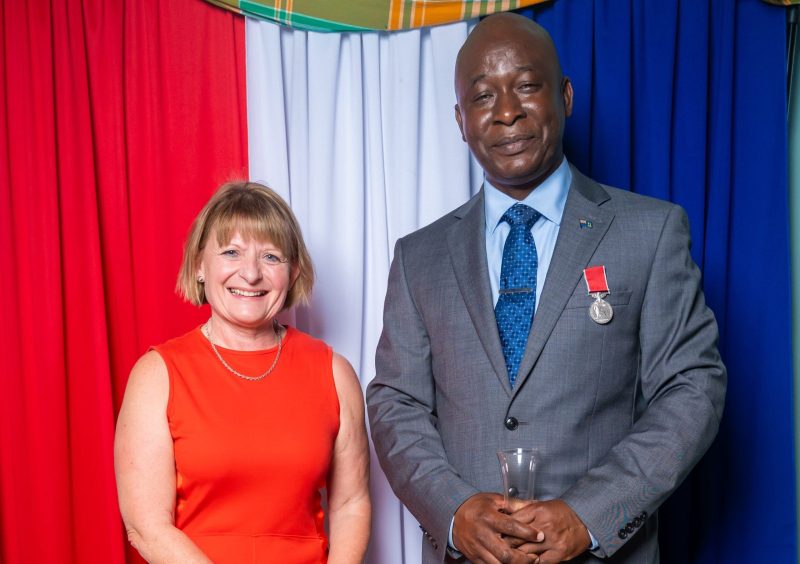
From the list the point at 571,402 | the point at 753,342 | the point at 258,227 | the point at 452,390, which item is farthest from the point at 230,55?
the point at 753,342

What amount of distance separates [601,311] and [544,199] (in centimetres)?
33

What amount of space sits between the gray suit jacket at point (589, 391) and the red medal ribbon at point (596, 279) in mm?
18

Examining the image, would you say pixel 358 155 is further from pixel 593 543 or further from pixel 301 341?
pixel 593 543

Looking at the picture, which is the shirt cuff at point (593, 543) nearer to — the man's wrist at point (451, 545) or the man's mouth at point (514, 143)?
the man's wrist at point (451, 545)

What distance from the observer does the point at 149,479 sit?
203 centimetres

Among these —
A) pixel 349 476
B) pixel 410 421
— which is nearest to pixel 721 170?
pixel 410 421

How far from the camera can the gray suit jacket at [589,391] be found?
1.75m

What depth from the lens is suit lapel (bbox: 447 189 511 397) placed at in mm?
1906

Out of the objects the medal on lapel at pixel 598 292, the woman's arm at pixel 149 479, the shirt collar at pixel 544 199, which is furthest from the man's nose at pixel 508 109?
the woman's arm at pixel 149 479

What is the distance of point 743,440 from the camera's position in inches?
102

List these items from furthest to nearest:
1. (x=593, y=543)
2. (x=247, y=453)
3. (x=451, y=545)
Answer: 1. (x=247, y=453)
2. (x=451, y=545)
3. (x=593, y=543)

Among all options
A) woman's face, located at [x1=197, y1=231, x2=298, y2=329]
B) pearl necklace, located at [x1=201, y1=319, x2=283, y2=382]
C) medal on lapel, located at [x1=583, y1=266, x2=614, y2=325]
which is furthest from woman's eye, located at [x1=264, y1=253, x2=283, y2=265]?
medal on lapel, located at [x1=583, y1=266, x2=614, y2=325]

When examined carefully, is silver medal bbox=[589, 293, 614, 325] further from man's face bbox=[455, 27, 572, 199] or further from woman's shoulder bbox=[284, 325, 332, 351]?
woman's shoulder bbox=[284, 325, 332, 351]

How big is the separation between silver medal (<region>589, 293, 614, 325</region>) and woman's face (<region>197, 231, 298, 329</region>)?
2.61ft
